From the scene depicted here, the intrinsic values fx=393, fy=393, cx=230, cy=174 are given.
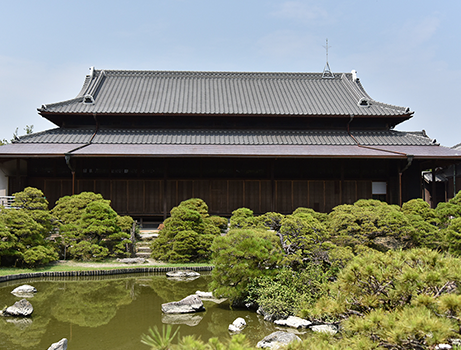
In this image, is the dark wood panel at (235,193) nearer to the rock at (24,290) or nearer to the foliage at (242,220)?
the foliage at (242,220)

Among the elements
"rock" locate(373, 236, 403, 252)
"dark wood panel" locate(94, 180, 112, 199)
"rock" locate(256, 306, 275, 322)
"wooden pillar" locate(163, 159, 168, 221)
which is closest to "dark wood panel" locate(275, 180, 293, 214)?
"wooden pillar" locate(163, 159, 168, 221)

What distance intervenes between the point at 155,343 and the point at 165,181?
16.5 meters

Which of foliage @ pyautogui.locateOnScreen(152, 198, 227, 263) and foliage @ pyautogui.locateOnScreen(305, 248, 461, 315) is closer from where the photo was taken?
foliage @ pyautogui.locateOnScreen(305, 248, 461, 315)

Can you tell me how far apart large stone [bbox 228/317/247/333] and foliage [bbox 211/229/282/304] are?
1.19m

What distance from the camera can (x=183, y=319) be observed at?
26.5ft

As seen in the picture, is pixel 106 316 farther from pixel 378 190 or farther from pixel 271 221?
pixel 378 190

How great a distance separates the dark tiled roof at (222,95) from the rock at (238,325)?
15061 millimetres

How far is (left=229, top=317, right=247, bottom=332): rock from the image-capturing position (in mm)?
7423

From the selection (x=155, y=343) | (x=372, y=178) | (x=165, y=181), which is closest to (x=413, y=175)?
(x=372, y=178)

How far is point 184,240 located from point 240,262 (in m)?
5.36

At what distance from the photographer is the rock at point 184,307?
848 centimetres

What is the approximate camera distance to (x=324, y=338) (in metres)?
4.29

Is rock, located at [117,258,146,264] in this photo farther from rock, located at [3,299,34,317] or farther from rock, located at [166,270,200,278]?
rock, located at [3,299,34,317]

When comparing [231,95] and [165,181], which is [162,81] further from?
[165,181]
